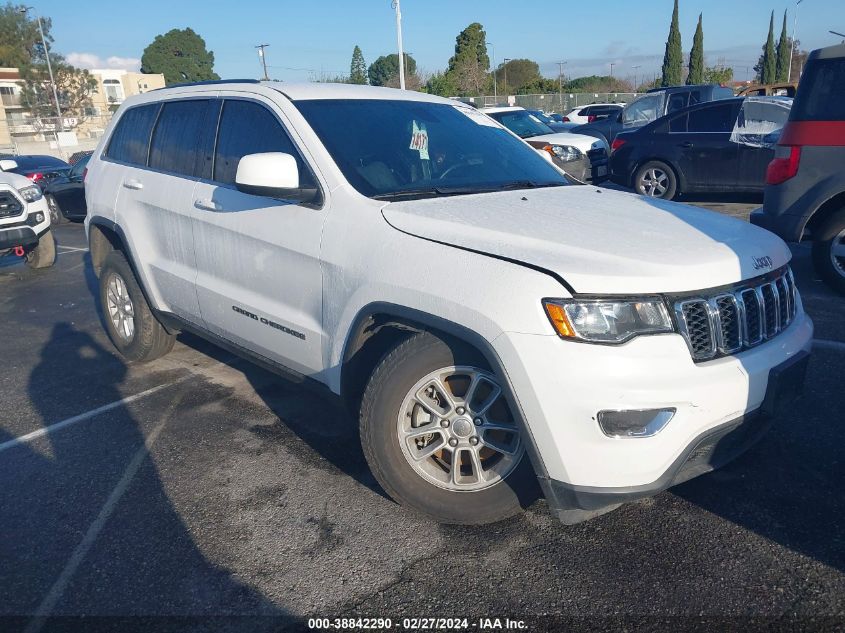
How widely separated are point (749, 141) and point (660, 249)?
8.91 metres

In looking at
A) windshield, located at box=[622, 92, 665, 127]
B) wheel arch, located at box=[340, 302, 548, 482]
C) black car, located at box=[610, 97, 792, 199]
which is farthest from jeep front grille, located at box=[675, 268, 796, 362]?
windshield, located at box=[622, 92, 665, 127]

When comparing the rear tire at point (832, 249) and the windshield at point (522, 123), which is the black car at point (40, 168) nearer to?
the windshield at point (522, 123)

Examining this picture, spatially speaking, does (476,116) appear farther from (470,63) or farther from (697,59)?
(697,59)

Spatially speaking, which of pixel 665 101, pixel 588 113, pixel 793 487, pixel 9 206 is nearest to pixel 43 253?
pixel 9 206

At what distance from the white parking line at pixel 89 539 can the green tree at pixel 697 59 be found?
58.1 meters

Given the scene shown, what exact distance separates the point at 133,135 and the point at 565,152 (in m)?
7.89

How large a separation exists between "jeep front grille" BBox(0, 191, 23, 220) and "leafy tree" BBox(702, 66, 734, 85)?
55.1m

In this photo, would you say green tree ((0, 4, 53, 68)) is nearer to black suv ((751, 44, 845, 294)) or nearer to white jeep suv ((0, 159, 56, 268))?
white jeep suv ((0, 159, 56, 268))

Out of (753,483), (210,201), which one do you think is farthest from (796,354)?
(210,201)

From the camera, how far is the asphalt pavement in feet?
8.38

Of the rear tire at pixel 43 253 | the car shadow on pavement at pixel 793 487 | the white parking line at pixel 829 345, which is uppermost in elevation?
the rear tire at pixel 43 253

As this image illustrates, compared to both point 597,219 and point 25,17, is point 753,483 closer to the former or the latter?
point 597,219

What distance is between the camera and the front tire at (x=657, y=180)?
1121 cm

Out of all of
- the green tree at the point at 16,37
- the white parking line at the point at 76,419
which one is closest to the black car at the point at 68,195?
the white parking line at the point at 76,419
